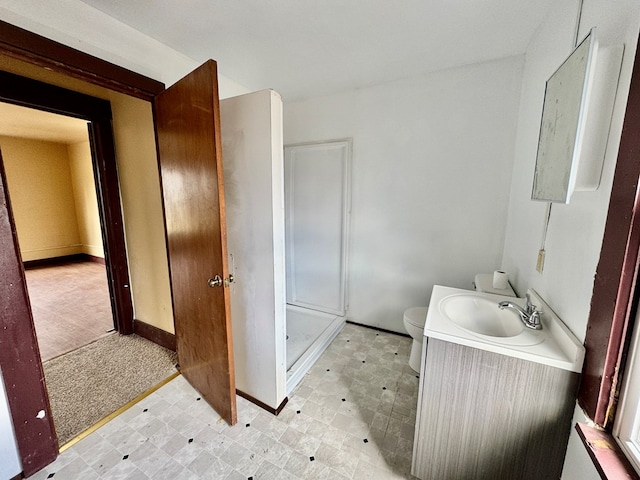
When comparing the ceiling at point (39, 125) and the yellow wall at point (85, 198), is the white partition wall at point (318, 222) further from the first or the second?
the yellow wall at point (85, 198)

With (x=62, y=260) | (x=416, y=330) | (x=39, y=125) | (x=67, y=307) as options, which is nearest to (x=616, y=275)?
(x=416, y=330)

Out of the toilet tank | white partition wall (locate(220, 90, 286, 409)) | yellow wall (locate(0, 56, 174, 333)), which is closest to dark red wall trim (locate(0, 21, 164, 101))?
yellow wall (locate(0, 56, 174, 333))

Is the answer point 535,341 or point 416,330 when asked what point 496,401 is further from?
point 416,330

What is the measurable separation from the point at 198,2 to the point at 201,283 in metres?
1.49

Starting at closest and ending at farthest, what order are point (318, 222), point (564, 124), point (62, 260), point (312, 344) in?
point (564, 124)
point (312, 344)
point (318, 222)
point (62, 260)

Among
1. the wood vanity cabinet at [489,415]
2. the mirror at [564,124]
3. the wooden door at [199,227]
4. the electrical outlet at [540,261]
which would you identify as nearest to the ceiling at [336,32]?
the wooden door at [199,227]

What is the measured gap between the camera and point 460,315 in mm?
1445

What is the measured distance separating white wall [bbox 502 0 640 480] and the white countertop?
0.05 metres

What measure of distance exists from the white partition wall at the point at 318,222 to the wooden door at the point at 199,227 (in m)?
1.36

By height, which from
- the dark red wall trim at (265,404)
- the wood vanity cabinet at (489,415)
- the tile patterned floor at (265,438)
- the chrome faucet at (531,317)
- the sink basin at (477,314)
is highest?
the chrome faucet at (531,317)

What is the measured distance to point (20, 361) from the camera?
119 cm

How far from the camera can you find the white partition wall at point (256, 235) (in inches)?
53.5

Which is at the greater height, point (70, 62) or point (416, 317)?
point (70, 62)

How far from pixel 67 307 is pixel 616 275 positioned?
4584 millimetres
